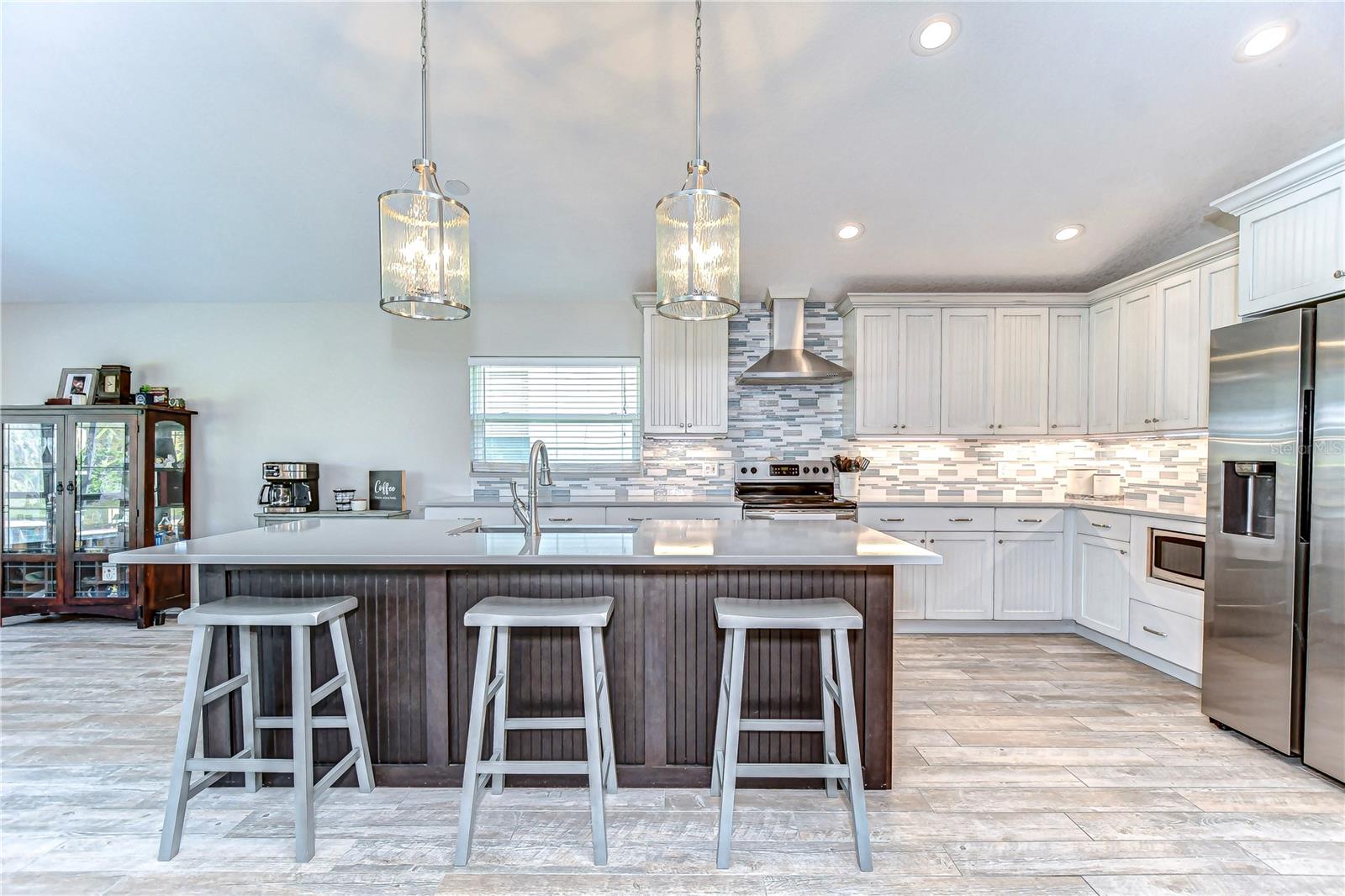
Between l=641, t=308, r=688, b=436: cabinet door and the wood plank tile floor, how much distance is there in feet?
8.11

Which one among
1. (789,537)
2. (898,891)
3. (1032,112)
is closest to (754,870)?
(898,891)

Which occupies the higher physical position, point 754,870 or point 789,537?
point 789,537

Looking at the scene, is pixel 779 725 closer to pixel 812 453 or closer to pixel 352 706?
pixel 352 706

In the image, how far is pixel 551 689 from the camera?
2.18 metres

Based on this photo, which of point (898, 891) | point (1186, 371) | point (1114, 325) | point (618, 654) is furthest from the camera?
point (1114, 325)

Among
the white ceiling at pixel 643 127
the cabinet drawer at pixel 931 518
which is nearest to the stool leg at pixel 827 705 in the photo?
the cabinet drawer at pixel 931 518

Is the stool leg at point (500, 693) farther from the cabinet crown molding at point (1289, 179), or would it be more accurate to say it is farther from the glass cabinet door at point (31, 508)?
the glass cabinet door at point (31, 508)

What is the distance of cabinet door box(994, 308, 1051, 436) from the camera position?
167 inches

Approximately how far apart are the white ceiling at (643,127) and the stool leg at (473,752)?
250 cm

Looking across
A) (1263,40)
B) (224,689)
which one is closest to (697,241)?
(224,689)

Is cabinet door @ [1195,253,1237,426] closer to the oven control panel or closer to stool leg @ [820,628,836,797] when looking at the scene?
the oven control panel

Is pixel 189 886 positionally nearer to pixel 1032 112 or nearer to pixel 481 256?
pixel 481 256

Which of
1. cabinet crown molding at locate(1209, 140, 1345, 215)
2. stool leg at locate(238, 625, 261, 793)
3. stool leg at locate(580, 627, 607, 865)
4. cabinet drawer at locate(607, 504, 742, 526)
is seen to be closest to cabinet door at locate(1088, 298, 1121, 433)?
cabinet crown molding at locate(1209, 140, 1345, 215)

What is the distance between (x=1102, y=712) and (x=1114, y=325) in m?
2.48
